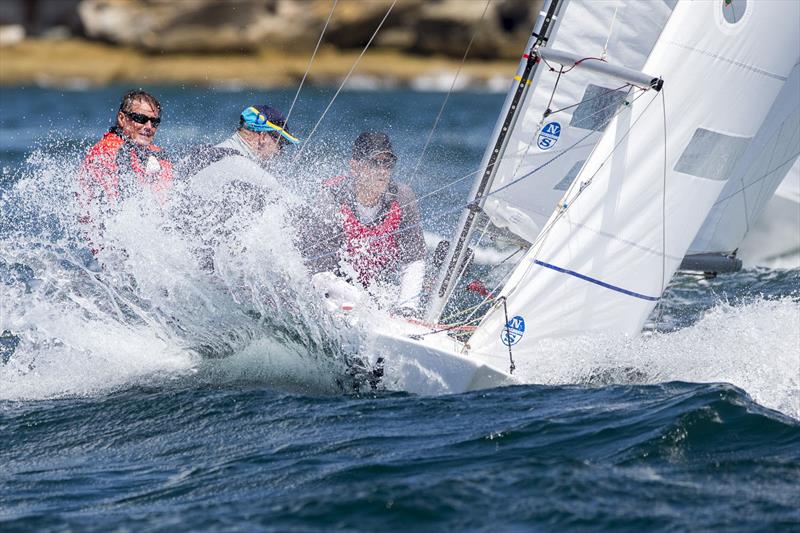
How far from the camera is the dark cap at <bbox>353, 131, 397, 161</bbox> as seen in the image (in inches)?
234

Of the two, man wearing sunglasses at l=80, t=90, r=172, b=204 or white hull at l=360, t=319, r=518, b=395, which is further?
man wearing sunglasses at l=80, t=90, r=172, b=204

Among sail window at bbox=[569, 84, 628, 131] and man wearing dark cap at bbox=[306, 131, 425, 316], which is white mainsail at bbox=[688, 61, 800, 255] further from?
man wearing dark cap at bbox=[306, 131, 425, 316]

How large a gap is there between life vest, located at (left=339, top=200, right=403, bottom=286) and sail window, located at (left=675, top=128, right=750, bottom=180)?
1495mm

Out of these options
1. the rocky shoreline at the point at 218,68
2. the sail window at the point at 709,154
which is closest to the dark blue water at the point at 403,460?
the sail window at the point at 709,154

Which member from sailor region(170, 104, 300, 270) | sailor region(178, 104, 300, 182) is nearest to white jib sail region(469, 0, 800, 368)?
sailor region(170, 104, 300, 270)

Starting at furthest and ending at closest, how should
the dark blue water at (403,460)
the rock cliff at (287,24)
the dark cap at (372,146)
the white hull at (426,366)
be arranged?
the rock cliff at (287,24) → the dark cap at (372,146) → the white hull at (426,366) → the dark blue water at (403,460)

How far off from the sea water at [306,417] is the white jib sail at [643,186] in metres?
0.21

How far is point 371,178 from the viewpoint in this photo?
6047 mm

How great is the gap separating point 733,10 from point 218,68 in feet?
88.0

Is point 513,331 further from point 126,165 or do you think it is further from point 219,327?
point 126,165

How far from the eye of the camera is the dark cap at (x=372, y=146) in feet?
19.5

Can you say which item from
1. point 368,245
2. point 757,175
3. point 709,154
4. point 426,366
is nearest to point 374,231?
point 368,245

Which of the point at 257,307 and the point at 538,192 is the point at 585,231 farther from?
the point at 257,307

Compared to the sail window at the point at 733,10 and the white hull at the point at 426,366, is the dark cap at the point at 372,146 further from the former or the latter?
the sail window at the point at 733,10
